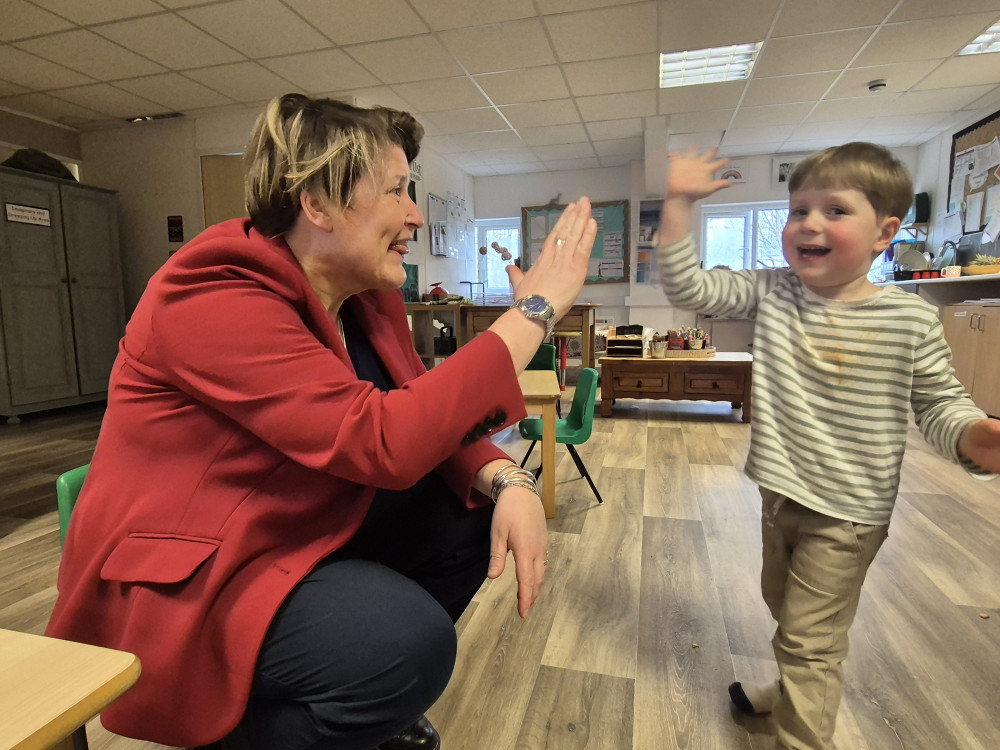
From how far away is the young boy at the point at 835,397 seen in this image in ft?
3.10

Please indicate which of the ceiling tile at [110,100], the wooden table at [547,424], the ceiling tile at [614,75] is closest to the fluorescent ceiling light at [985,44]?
the ceiling tile at [614,75]

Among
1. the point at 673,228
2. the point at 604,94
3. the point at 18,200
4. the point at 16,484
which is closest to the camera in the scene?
the point at 673,228

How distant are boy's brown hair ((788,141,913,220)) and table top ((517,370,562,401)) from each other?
1.13 m

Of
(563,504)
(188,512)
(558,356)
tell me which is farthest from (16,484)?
(558,356)

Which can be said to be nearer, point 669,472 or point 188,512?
point 188,512

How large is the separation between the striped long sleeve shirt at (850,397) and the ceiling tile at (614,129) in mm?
4696

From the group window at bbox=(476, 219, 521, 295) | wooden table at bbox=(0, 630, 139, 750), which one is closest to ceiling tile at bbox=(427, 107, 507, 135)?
window at bbox=(476, 219, 521, 295)

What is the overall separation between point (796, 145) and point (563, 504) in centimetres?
557

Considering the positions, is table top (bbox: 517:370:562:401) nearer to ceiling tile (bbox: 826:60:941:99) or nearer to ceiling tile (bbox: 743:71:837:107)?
ceiling tile (bbox: 743:71:837:107)

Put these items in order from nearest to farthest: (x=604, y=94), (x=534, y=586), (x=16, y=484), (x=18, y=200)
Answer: (x=534, y=586), (x=16, y=484), (x=18, y=200), (x=604, y=94)

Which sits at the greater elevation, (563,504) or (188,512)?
(188,512)

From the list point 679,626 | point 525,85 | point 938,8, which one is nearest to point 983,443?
point 679,626

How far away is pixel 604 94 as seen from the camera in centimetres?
448

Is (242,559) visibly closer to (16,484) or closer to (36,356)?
(16,484)
